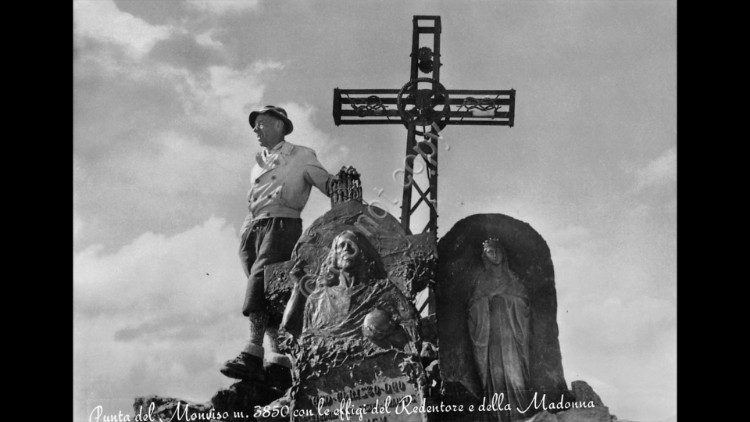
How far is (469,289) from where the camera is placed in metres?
21.6

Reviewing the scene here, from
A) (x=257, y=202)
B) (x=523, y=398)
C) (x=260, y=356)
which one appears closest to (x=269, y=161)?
(x=257, y=202)

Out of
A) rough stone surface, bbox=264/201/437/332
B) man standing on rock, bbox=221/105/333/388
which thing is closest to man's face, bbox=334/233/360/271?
rough stone surface, bbox=264/201/437/332

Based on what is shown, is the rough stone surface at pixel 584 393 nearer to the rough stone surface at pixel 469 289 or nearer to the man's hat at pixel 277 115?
the rough stone surface at pixel 469 289

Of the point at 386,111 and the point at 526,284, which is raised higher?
the point at 386,111

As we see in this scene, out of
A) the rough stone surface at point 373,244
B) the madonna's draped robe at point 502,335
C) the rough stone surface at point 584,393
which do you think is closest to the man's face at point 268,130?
the rough stone surface at point 373,244

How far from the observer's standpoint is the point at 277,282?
21.5 metres

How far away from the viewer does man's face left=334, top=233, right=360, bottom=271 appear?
20953 millimetres

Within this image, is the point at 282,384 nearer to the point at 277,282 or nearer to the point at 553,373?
the point at 277,282

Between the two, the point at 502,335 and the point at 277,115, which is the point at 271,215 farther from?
the point at 502,335

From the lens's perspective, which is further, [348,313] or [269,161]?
[269,161]

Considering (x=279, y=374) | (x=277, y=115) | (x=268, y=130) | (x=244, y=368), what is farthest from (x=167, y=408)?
(x=277, y=115)

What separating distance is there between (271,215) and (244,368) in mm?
1960

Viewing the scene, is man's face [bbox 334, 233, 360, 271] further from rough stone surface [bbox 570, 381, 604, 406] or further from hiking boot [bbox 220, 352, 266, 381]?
rough stone surface [bbox 570, 381, 604, 406]
